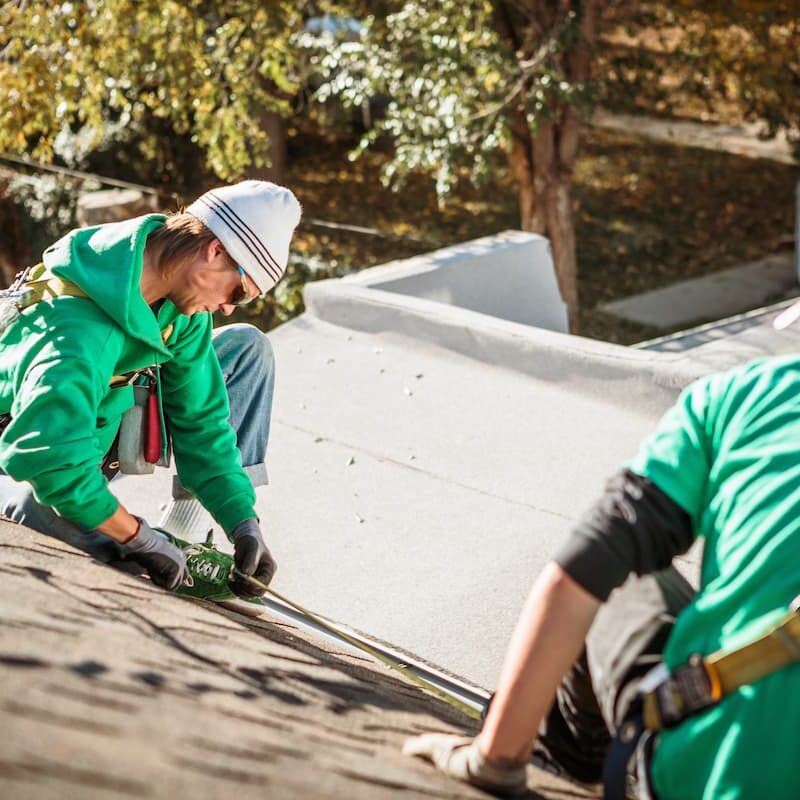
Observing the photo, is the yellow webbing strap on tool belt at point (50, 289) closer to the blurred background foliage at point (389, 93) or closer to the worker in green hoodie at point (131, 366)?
the worker in green hoodie at point (131, 366)

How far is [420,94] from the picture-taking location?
8.61 m

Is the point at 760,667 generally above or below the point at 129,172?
below

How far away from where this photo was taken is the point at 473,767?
1950mm

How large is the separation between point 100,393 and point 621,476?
1541mm

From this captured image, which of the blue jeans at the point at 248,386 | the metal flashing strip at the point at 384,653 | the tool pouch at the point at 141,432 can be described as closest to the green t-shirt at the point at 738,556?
the metal flashing strip at the point at 384,653

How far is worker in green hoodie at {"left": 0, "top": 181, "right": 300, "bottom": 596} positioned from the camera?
278cm

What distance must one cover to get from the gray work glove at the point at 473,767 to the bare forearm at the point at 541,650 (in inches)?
2.4

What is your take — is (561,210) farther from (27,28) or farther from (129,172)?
Result: (129,172)

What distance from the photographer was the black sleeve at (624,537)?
1807mm

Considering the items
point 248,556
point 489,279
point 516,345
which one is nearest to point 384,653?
point 248,556

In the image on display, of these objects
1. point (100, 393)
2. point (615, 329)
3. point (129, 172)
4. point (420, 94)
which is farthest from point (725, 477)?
point (129, 172)

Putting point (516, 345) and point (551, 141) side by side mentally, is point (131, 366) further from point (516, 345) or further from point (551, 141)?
point (551, 141)

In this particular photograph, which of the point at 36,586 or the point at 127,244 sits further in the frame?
the point at 127,244

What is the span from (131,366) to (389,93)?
6146mm
